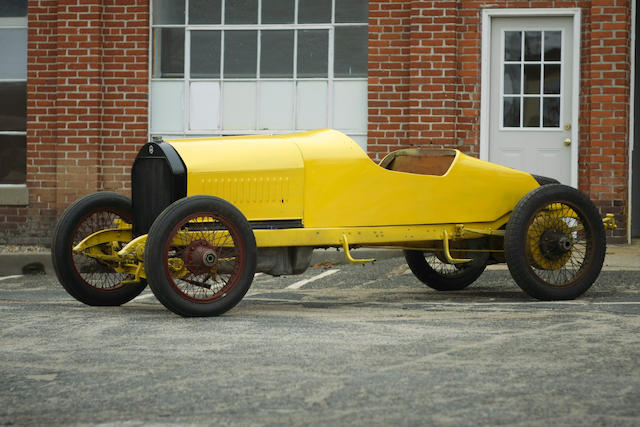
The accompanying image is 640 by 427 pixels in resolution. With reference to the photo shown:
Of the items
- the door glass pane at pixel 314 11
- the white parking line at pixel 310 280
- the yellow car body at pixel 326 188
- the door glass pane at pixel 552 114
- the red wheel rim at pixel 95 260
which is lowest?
the white parking line at pixel 310 280

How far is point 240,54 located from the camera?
44.2 feet

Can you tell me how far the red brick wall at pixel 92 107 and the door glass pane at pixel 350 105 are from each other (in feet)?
7.98

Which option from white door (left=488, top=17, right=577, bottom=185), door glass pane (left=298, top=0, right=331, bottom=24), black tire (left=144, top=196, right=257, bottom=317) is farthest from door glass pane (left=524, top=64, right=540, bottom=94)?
black tire (left=144, top=196, right=257, bottom=317)

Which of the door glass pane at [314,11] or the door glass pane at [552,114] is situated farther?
the door glass pane at [314,11]

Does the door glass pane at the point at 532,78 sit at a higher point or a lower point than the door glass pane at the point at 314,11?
lower

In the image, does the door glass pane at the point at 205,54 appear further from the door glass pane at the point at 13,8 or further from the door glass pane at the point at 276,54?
the door glass pane at the point at 13,8

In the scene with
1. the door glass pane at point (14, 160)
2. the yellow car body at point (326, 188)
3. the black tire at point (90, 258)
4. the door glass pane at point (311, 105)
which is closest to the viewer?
the yellow car body at point (326, 188)

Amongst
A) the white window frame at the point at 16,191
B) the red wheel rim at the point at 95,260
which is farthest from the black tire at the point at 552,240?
the white window frame at the point at 16,191

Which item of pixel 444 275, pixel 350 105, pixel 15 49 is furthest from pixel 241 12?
pixel 444 275

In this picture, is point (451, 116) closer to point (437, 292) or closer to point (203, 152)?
point (437, 292)

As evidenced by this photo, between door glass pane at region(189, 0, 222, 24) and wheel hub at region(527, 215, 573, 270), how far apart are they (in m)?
6.86

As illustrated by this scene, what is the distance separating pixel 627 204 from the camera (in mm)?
12547

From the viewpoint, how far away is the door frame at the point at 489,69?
12648 millimetres

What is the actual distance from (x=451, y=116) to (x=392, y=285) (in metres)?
4.03
